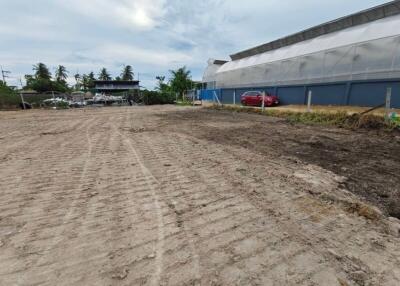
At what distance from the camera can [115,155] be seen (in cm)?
569

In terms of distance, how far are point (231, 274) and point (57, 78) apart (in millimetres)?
95160

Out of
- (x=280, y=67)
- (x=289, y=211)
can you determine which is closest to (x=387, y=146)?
(x=289, y=211)

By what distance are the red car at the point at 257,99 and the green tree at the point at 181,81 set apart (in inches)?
1022

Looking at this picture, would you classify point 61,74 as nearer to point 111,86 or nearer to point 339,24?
point 111,86

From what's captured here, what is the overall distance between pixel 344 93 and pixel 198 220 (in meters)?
18.1

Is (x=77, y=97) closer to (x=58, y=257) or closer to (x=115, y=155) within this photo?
(x=115, y=155)

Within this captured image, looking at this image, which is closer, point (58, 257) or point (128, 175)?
point (58, 257)

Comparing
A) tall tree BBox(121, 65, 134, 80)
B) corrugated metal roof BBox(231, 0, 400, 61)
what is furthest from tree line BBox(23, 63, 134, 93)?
corrugated metal roof BBox(231, 0, 400, 61)

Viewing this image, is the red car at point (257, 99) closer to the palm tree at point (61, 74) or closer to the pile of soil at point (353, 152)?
the pile of soil at point (353, 152)

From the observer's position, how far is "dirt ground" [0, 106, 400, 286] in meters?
2.02

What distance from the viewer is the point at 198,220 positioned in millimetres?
2811

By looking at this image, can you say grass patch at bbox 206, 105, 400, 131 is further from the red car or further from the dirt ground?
the red car

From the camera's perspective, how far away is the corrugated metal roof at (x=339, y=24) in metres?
17.0

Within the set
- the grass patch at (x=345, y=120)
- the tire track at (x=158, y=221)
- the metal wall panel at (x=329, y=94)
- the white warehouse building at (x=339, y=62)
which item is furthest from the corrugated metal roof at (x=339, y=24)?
the tire track at (x=158, y=221)
